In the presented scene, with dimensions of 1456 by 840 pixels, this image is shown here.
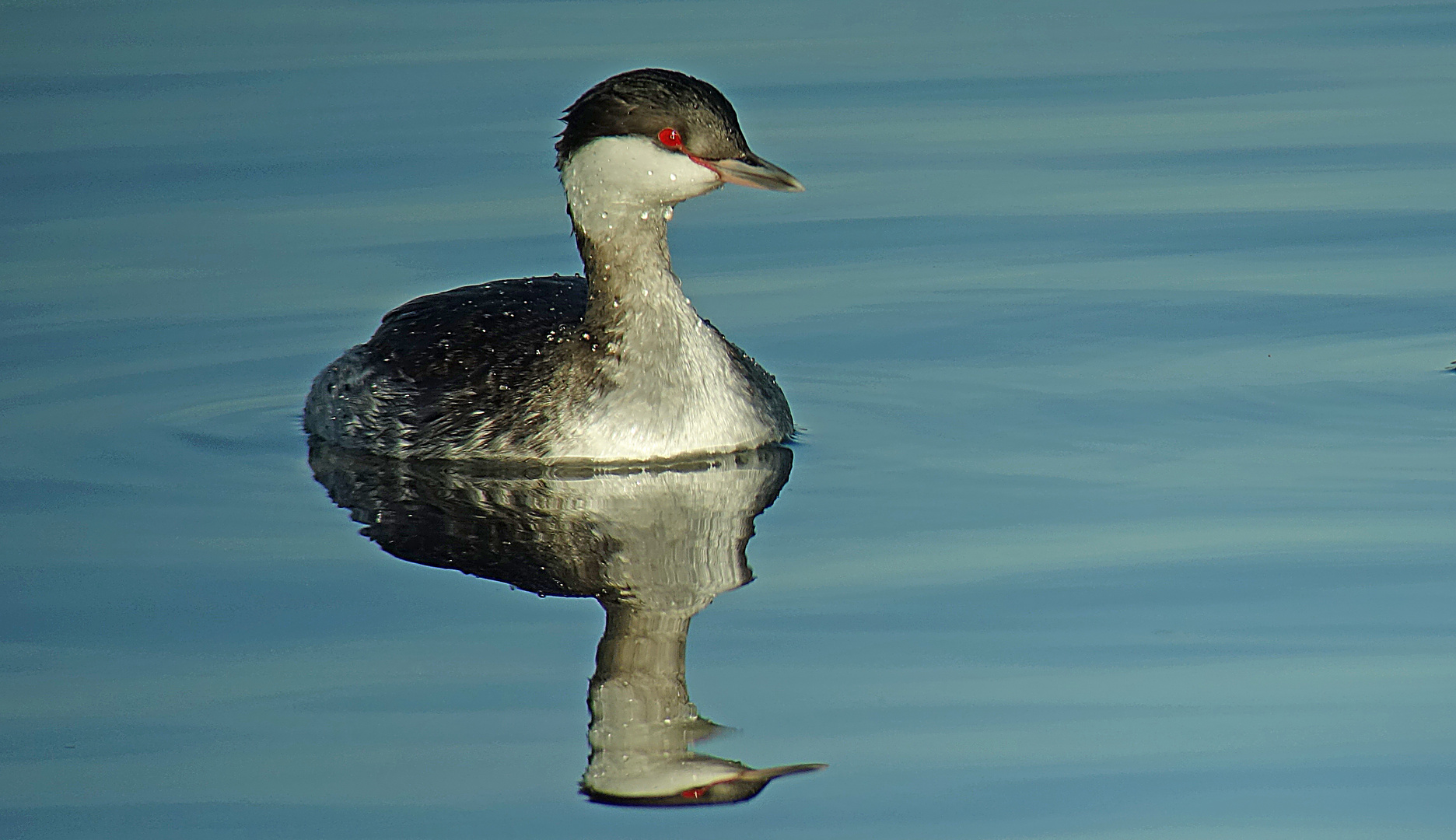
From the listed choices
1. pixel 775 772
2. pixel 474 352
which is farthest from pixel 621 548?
pixel 775 772

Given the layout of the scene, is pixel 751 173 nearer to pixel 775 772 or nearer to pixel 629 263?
pixel 629 263

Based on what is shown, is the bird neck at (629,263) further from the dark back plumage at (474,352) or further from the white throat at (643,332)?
the dark back plumage at (474,352)

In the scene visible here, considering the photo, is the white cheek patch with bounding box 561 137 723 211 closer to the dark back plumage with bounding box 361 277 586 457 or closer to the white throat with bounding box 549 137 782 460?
the white throat with bounding box 549 137 782 460

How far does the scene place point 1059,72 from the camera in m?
17.1

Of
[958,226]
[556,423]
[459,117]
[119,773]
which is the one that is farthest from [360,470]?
[459,117]

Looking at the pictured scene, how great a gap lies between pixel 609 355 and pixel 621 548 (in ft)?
5.19

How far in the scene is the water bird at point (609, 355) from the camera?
32.7ft

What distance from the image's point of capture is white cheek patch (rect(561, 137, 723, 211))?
392 inches

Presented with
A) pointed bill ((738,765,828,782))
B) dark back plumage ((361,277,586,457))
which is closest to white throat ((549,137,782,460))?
dark back plumage ((361,277,586,457))

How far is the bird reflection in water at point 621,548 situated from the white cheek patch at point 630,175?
3.65ft

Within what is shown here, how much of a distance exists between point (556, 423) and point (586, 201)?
3.17ft

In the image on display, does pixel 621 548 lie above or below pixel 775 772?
above

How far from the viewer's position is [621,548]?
8.77 meters

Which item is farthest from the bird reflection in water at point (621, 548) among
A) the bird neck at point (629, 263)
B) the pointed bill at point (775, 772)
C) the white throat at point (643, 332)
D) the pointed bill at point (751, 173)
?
the pointed bill at point (751, 173)
